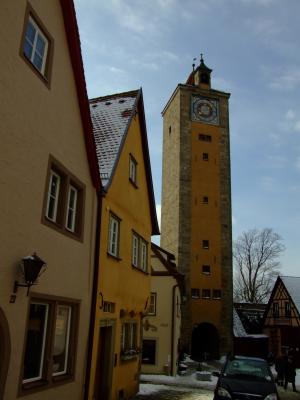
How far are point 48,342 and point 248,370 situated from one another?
655 centimetres

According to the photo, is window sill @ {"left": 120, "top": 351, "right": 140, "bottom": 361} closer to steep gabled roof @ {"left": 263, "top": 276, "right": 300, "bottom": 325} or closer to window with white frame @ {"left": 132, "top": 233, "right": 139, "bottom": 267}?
window with white frame @ {"left": 132, "top": 233, "right": 139, "bottom": 267}

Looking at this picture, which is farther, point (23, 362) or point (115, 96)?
point (115, 96)

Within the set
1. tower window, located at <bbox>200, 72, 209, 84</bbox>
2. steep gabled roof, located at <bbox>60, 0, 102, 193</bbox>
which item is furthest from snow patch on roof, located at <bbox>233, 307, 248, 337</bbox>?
steep gabled roof, located at <bbox>60, 0, 102, 193</bbox>

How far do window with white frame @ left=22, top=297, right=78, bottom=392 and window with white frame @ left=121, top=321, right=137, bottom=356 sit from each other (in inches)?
160

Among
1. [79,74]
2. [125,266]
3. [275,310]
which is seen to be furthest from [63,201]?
[275,310]

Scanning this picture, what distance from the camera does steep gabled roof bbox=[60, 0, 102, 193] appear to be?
952 centimetres

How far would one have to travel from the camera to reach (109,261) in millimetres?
11594

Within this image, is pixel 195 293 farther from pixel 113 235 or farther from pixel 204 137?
pixel 113 235

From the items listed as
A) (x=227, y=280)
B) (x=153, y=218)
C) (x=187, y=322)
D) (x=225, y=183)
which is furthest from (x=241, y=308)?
(x=153, y=218)

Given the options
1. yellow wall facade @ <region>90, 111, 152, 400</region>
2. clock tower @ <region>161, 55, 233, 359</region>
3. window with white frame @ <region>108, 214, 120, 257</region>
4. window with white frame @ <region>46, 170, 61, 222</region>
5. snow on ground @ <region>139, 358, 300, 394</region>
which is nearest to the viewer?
window with white frame @ <region>46, 170, 61, 222</region>

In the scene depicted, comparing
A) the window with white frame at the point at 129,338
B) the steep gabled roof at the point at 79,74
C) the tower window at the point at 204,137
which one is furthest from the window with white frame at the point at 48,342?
the tower window at the point at 204,137

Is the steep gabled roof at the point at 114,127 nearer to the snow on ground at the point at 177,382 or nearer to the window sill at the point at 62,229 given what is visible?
the window sill at the point at 62,229

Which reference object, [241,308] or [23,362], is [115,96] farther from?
[241,308]

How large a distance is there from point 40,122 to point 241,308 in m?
41.9
